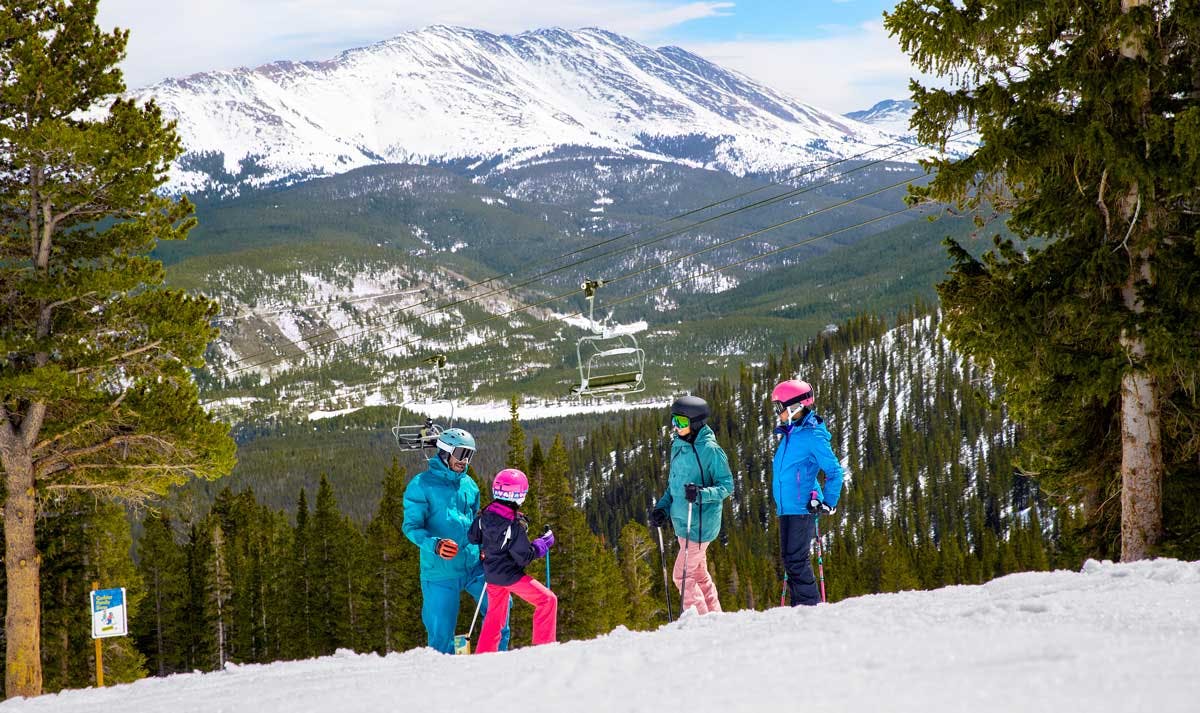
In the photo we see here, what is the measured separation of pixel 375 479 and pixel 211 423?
14966 centimetres

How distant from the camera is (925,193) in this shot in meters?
10.8

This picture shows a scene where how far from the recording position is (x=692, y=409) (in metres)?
8.86

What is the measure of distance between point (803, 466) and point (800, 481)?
0.14 metres

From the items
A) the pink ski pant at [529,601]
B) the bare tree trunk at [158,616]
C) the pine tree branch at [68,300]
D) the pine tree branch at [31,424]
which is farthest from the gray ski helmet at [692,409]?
the bare tree trunk at [158,616]

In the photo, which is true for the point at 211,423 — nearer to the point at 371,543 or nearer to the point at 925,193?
the point at 925,193

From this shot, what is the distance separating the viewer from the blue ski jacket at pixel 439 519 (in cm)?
884

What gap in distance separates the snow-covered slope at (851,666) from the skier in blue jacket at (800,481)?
4.47 ft

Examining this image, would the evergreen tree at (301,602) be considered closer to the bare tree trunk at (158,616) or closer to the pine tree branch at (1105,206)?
the bare tree trunk at (158,616)

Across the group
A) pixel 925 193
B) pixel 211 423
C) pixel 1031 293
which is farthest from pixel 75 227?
pixel 1031 293

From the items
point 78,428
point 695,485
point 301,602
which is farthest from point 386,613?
point 695,485

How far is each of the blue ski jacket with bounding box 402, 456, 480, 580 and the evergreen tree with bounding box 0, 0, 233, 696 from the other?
805 cm

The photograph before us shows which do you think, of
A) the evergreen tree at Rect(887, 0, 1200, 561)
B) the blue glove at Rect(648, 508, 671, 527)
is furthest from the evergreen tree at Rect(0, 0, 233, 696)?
the evergreen tree at Rect(887, 0, 1200, 561)

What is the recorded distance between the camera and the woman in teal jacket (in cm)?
893

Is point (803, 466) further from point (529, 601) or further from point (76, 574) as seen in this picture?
point (76, 574)
